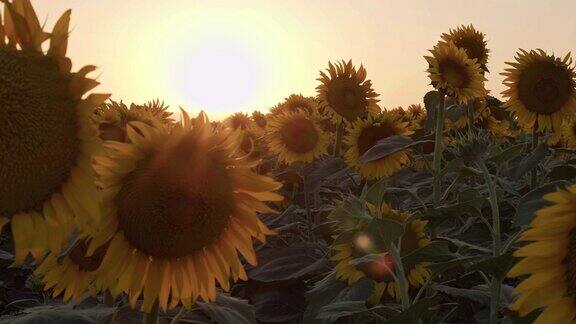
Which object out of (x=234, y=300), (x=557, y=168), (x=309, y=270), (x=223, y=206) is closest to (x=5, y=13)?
(x=223, y=206)

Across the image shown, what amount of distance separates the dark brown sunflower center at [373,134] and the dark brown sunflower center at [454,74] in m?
1.15

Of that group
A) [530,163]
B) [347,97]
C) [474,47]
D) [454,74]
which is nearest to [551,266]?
[530,163]

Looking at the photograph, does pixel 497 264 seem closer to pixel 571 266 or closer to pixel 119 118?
pixel 571 266

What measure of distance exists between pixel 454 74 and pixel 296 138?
2.03 metres

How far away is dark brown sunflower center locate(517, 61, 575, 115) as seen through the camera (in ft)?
19.5

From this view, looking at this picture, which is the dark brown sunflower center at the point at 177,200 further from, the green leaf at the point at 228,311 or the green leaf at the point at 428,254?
the green leaf at the point at 428,254

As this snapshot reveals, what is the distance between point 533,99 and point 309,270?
316 centimetres

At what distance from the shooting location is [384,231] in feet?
8.59

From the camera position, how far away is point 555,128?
611cm

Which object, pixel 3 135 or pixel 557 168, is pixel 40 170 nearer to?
pixel 3 135

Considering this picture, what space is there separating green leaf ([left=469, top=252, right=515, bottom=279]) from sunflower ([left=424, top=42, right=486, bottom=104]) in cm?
321

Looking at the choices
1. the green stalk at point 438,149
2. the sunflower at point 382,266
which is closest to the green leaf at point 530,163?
the green stalk at point 438,149

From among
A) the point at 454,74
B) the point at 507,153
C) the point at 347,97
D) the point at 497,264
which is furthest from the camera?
the point at 347,97

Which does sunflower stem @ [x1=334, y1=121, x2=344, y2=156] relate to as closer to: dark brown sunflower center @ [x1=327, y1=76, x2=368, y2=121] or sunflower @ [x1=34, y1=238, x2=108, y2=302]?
dark brown sunflower center @ [x1=327, y1=76, x2=368, y2=121]
